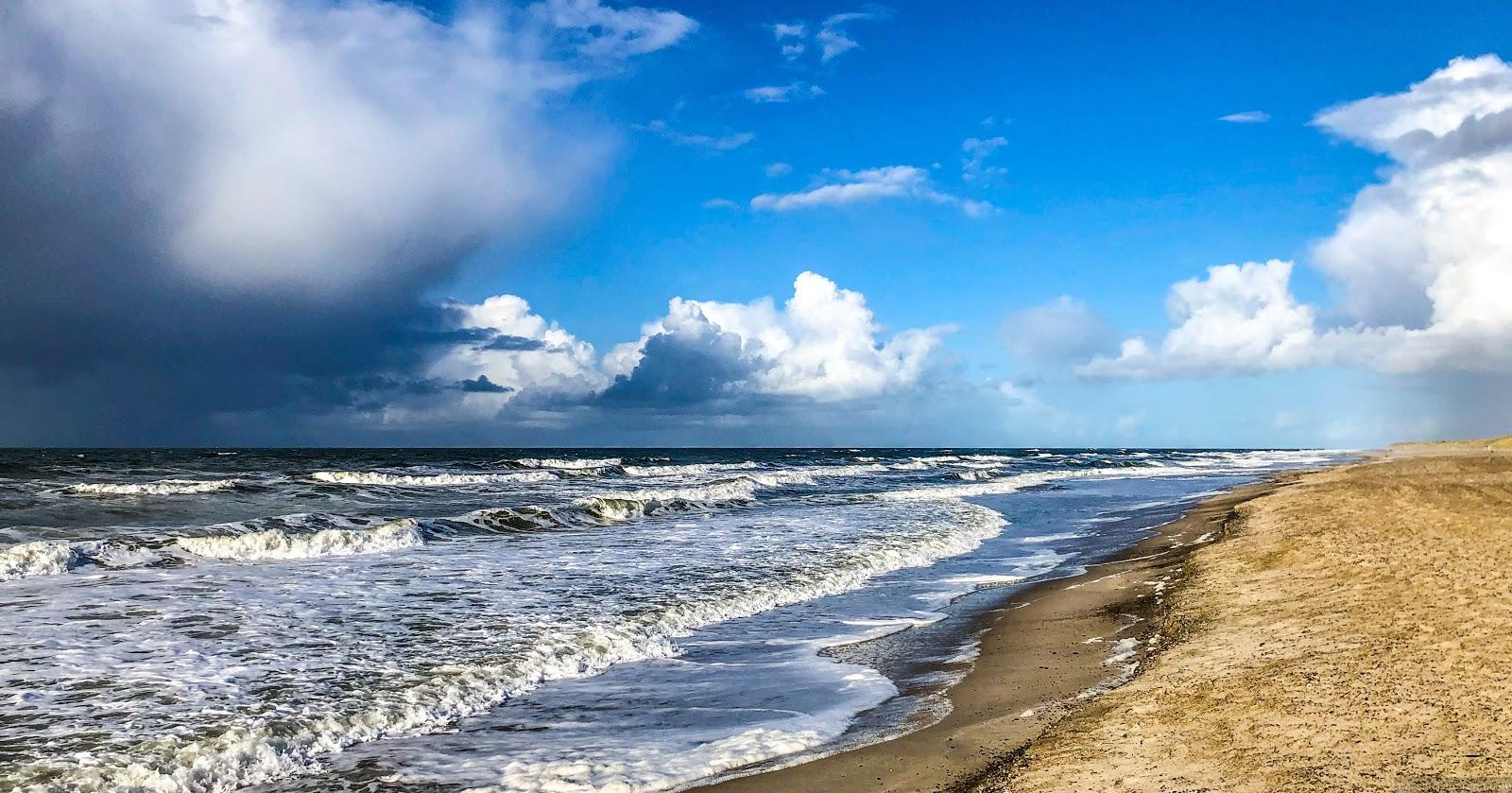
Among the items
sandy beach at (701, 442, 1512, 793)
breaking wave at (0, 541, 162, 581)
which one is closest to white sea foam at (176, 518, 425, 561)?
breaking wave at (0, 541, 162, 581)

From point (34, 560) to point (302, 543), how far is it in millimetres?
4968

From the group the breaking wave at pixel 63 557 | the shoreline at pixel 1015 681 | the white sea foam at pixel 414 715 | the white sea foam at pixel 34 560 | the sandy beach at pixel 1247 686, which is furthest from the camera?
the breaking wave at pixel 63 557

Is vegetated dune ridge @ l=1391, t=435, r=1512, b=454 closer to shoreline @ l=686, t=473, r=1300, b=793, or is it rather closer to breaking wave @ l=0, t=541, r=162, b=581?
shoreline @ l=686, t=473, r=1300, b=793

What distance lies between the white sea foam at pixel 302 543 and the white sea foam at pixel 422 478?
22.1m

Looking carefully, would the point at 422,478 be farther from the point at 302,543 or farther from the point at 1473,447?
the point at 1473,447

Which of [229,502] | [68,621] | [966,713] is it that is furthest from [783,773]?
[229,502]

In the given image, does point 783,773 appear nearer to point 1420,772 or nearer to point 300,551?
point 1420,772

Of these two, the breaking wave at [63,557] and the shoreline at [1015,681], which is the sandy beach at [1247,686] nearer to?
the shoreline at [1015,681]

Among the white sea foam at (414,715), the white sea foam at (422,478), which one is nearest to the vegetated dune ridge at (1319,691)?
the white sea foam at (414,715)

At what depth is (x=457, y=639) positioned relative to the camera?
10.3 m

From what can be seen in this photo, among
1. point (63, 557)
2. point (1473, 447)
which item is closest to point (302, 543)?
point (63, 557)

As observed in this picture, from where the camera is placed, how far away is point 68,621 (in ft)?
35.7

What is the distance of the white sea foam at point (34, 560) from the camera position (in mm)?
15055

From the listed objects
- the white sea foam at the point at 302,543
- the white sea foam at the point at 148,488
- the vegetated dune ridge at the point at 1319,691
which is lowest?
the white sea foam at the point at 302,543
